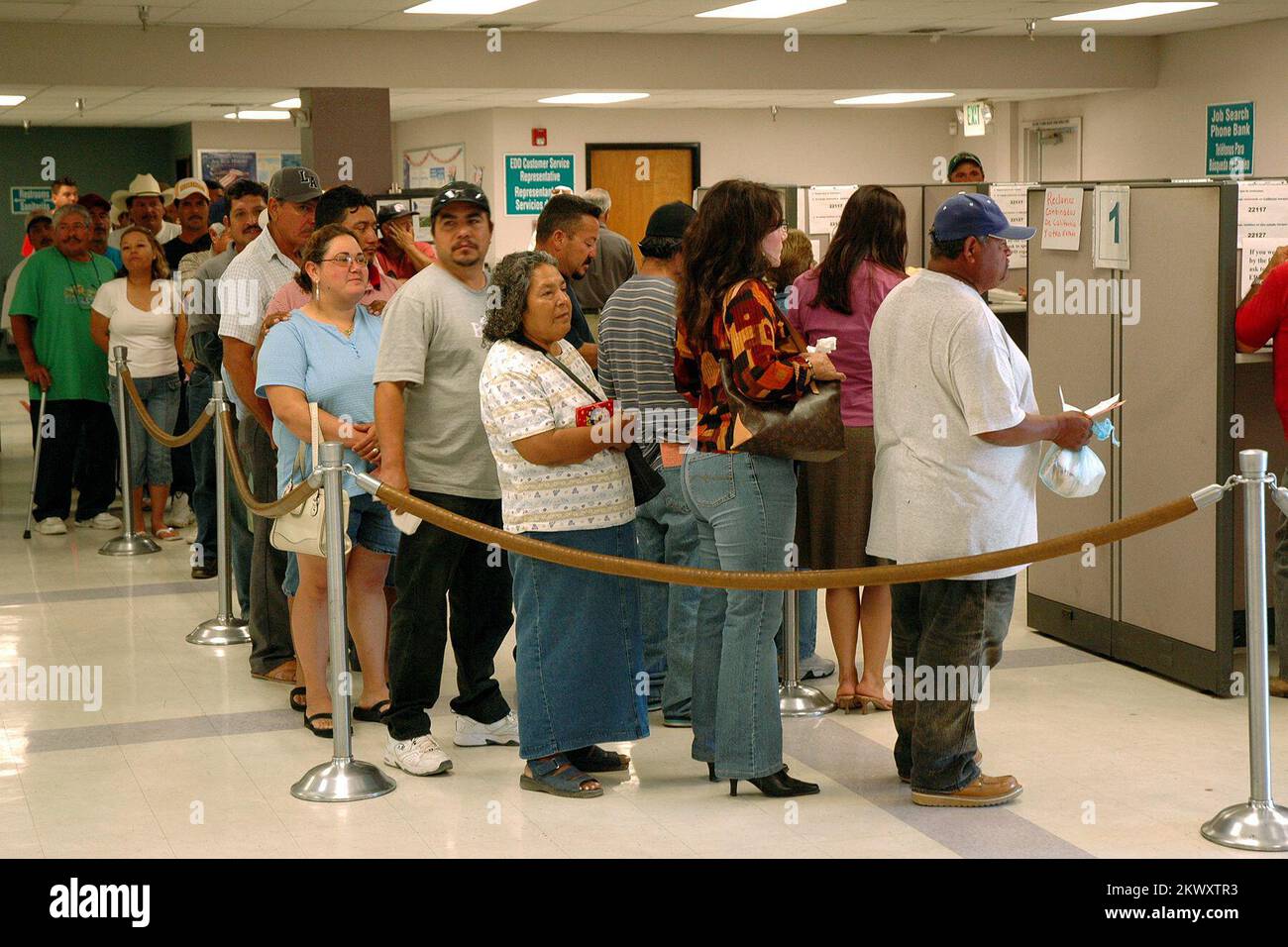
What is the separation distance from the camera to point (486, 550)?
13.9ft

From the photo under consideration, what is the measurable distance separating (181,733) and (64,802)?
671 millimetres

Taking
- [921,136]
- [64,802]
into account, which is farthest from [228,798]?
[921,136]

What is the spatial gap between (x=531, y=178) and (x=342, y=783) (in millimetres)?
12293

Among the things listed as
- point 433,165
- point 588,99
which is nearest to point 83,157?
point 433,165

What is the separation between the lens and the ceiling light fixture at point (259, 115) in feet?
53.8

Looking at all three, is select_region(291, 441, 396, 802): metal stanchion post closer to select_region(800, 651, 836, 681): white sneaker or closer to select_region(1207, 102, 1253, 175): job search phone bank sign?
select_region(800, 651, 836, 681): white sneaker

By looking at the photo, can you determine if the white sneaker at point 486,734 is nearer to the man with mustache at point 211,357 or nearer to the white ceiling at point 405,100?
the man with mustache at point 211,357

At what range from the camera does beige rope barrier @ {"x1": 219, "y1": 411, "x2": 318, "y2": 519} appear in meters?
4.11

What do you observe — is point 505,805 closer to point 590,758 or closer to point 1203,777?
point 590,758

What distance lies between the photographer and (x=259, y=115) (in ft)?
56.1

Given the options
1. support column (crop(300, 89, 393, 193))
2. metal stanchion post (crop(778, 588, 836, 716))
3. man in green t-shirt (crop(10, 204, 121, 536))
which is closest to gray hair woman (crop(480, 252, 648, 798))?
metal stanchion post (crop(778, 588, 836, 716))

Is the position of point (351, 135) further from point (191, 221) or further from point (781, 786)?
point (781, 786)

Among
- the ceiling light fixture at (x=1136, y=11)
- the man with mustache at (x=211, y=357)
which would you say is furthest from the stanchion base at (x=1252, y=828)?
the ceiling light fixture at (x=1136, y=11)

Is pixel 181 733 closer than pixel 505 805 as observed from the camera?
No
